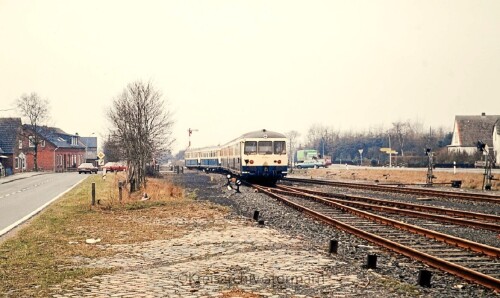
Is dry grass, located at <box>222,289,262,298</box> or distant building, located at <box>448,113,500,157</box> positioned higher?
distant building, located at <box>448,113,500,157</box>

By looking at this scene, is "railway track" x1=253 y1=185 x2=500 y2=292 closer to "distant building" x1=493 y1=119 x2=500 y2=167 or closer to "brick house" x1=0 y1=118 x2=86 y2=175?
"distant building" x1=493 y1=119 x2=500 y2=167

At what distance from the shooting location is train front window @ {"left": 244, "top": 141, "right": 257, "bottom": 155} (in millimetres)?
30297

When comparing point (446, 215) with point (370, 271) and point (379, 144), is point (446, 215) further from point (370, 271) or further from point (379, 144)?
point (379, 144)

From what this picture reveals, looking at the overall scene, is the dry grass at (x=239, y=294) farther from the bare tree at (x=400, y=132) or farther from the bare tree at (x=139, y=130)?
the bare tree at (x=400, y=132)

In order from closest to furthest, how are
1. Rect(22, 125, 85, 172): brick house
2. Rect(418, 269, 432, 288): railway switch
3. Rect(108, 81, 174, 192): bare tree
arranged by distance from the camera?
Rect(418, 269, 432, 288): railway switch → Rect(108, 81, 174, 192): bare tree → Rect(22, 125, 85, 172): brick house

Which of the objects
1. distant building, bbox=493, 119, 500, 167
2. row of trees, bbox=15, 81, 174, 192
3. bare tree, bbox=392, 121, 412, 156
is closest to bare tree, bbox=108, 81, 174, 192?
row of trees, bbox=15, 81, 174, 192

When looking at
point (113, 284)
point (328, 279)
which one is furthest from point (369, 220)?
point (113, 284)

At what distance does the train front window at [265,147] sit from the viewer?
99.7ft

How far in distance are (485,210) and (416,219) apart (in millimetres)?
3756

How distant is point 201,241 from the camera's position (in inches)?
464

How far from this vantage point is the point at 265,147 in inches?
1200

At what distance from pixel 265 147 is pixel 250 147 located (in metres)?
0.86

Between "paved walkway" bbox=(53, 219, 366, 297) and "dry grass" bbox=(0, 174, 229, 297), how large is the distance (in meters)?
0.53

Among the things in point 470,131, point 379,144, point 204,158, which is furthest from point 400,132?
point 204,158
